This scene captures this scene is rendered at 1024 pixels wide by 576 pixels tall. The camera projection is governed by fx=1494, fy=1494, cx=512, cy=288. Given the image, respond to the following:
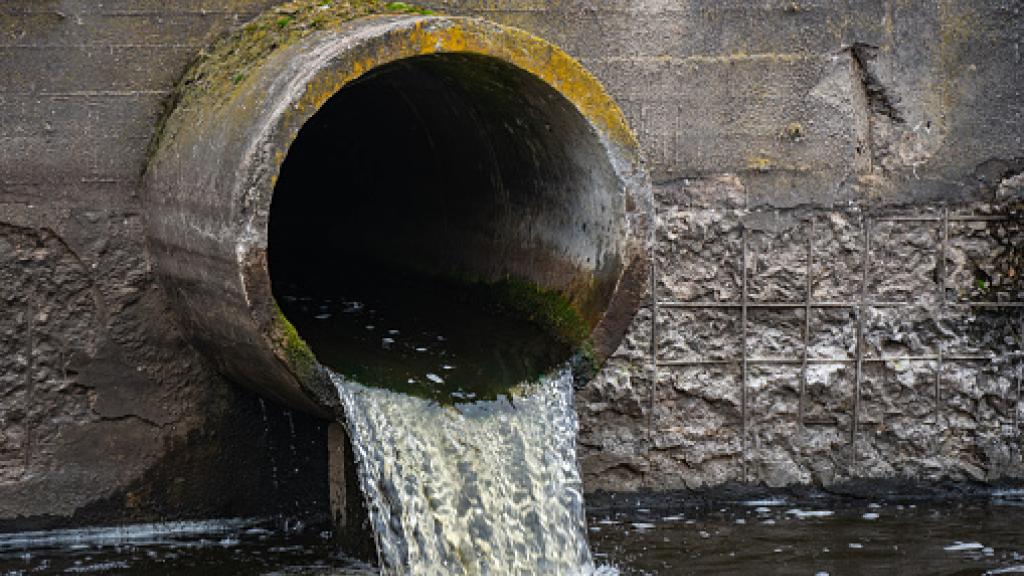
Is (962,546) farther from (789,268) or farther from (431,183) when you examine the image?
(431,183)

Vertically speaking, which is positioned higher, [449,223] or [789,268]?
[449,223]

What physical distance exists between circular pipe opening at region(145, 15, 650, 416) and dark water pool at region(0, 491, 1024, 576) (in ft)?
1.96

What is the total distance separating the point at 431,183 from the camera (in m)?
6.87

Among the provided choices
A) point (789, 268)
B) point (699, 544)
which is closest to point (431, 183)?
point (789, 268)

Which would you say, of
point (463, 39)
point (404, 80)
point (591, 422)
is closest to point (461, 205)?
point (404, 80)

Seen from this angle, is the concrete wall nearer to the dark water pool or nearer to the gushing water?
the dark water pool

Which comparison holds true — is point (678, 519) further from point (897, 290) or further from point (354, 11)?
point (354, 11)

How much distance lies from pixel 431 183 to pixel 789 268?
1752mm

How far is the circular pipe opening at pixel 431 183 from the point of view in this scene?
4500mm

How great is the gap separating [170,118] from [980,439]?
3514 mm

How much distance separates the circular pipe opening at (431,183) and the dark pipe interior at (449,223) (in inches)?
0.5

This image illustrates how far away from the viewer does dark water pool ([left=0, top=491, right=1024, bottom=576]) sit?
5188mm

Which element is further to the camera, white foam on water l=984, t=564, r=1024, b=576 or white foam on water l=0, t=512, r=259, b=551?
white foam on water l=0, t=512, r=259, b=551

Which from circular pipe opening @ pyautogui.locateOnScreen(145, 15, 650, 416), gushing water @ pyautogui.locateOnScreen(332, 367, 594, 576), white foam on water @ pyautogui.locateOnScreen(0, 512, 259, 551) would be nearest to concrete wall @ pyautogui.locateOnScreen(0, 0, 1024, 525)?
white foam on water @ pyautogui.locateOnScreen(0, 512, 259, 551)
